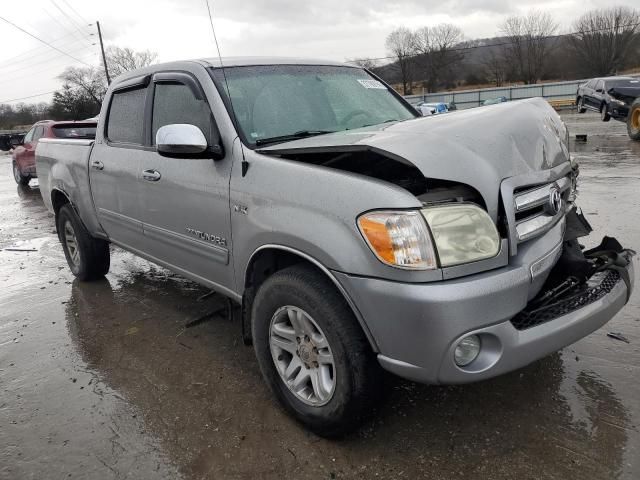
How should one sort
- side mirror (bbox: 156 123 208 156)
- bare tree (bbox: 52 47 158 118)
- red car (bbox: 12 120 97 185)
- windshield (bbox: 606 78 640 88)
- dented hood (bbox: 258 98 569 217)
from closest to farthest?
dented hood (bbox: 258 98 569 217) → side mirror (bbox: 156 123 208 156) → red car (bbox: 12 120 97 185) → windshield (bbox: 606 78 640 88) → bare tree (bbox: 52 47 158 118)

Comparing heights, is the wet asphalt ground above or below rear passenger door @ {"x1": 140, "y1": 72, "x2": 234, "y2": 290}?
below

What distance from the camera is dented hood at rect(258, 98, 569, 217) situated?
2.29 m

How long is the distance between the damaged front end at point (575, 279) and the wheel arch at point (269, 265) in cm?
79

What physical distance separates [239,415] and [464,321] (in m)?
1.45

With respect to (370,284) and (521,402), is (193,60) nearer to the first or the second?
(370,284)

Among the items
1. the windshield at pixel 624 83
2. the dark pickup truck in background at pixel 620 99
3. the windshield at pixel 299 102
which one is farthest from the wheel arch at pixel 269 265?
the windshield at pixel 624 83

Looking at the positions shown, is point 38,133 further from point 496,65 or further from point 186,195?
point 496,65

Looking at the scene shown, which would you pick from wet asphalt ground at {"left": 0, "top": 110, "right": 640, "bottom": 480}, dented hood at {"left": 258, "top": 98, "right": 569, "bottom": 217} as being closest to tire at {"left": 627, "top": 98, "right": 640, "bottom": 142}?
wet asphalt ground at {"left": 0, "top": 110, "right": 640, "bottom": 480}

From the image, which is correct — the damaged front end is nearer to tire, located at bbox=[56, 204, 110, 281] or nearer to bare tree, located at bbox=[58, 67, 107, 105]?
tire, located at bbox=[56, 204, 110, 281]

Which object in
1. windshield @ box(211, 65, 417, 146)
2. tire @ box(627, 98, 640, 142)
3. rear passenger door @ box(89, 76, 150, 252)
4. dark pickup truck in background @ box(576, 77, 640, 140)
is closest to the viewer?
windshield @ box(211, 65, 417, 146)

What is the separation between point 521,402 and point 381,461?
88 centimetres

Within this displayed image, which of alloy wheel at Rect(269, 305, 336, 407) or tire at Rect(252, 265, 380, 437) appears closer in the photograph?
tire at Rect(252, 265, 380, 437)

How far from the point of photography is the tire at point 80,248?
511 centimetres

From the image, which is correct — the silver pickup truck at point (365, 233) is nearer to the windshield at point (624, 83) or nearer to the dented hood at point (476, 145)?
the dented hood at point (476, 145)
